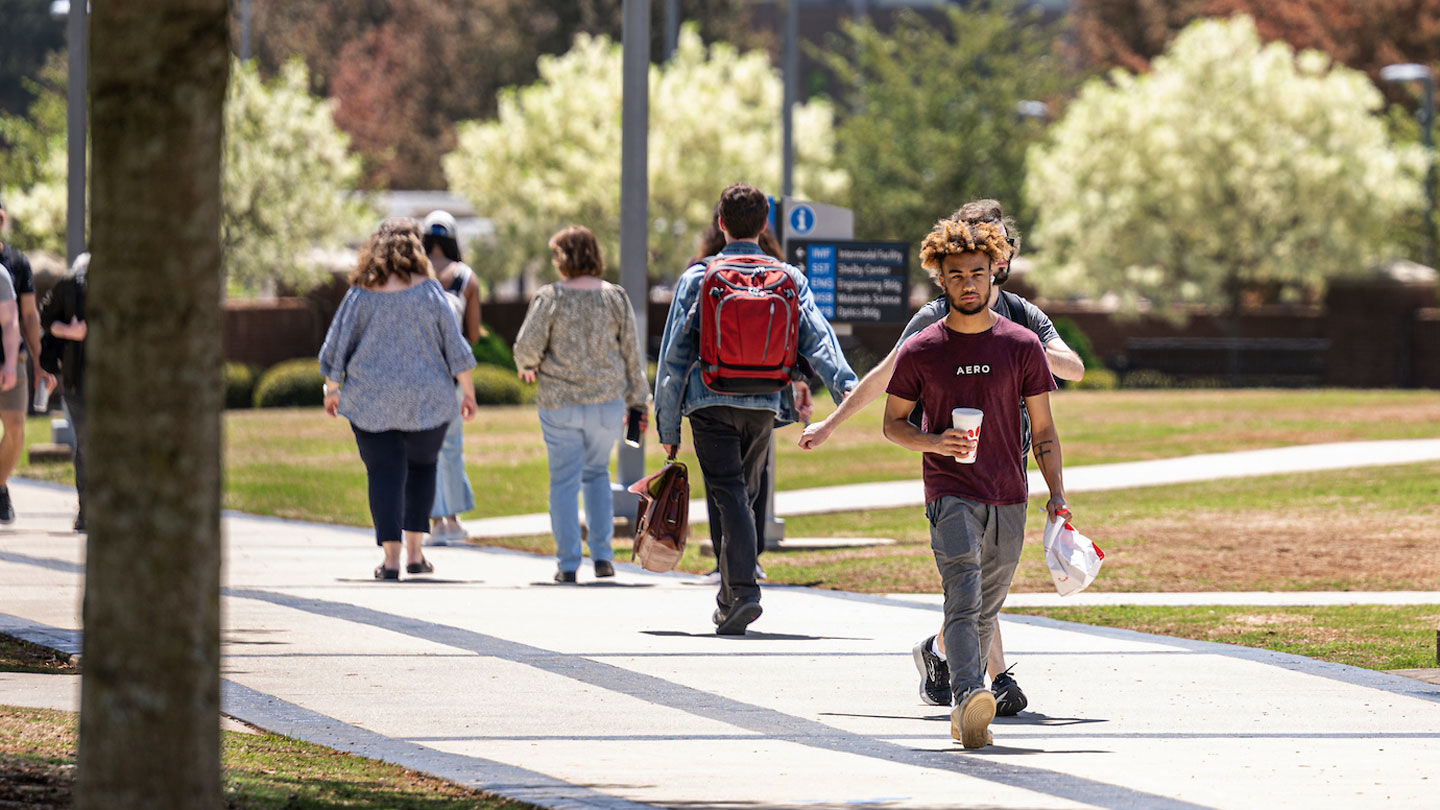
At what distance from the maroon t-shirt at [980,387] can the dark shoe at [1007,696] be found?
745 mm

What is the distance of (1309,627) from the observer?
9.74 metres

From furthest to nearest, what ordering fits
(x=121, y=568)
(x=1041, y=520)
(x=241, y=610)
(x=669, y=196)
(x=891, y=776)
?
(x=669, y=196), (x=1041, y=520), (x=241, y=610), (x=891, y=776), (x=121, y=568)

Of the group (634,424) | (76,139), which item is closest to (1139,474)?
(634,424)

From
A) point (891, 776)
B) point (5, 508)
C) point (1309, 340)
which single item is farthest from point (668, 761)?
point (1309, 340)

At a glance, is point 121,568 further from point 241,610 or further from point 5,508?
point 5,508

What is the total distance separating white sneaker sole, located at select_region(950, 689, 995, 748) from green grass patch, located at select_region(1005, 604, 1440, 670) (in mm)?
2569

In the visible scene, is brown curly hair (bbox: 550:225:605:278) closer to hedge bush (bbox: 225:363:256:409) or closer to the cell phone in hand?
the cell phone in hand

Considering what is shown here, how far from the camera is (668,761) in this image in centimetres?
643

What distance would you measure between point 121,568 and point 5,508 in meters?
10.4

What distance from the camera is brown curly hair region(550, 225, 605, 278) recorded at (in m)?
11.4

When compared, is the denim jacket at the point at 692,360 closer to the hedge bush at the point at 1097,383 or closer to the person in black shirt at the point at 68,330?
the person in black shirt at the point at 68,330

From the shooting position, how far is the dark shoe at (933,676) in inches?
300

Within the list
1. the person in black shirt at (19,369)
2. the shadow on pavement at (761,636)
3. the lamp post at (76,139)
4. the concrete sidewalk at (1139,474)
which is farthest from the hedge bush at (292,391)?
the shadow on pavement at (761,636)

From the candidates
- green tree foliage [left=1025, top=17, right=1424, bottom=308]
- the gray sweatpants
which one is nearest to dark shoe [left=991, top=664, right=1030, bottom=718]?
the gray sweatpants
